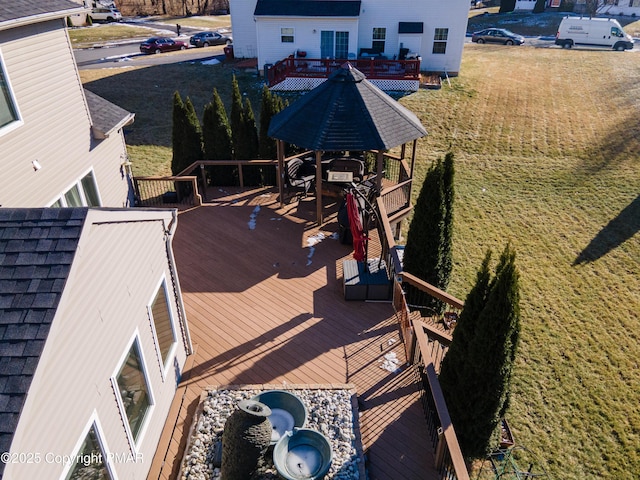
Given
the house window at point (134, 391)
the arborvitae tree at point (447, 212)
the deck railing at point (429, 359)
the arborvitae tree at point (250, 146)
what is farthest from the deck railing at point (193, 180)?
the house window at point (134, 391)

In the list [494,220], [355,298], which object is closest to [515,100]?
[494,220]

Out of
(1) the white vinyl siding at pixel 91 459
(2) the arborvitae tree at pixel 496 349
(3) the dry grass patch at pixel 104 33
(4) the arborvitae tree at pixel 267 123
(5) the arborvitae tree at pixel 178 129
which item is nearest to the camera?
(1) the white vinyl siding at pixel 91 459

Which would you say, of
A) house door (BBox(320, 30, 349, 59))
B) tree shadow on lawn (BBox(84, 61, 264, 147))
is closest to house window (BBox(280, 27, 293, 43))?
house door (BBox(320, 30, 349, 59))

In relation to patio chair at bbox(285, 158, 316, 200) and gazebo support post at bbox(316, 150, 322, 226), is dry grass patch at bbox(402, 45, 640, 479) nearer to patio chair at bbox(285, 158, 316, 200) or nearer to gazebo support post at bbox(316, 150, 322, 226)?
gazebo support post at bbox(316, 150, 322, 226)

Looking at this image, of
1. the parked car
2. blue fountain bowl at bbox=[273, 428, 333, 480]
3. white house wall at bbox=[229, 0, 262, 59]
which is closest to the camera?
blue fountain bowl at bbox=[273, 428, 333, 480]

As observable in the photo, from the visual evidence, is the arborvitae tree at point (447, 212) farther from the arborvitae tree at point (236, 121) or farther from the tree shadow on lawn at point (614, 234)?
the arborvitae tree at point (236, 121)

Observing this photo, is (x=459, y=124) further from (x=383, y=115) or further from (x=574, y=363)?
(x=574, y=363)
